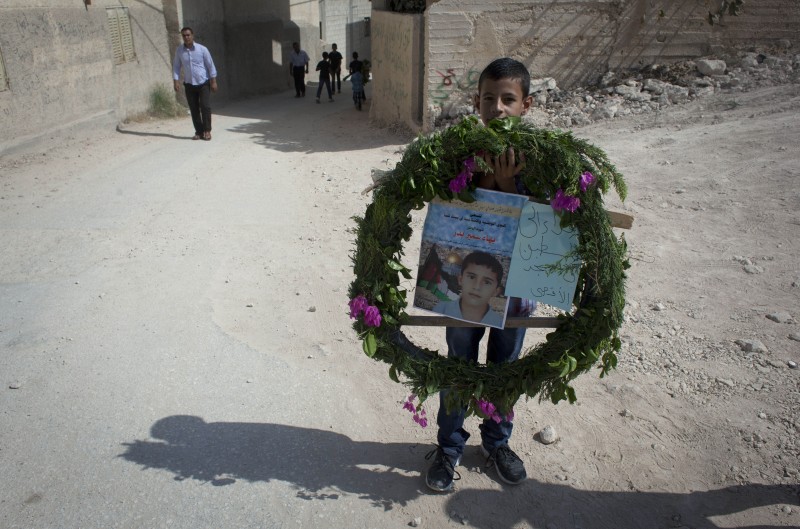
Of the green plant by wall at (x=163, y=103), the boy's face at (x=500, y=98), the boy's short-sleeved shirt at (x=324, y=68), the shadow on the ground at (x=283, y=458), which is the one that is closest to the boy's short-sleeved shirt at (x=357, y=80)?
the boy's short-sleeved shirt at (x=324, y=68)

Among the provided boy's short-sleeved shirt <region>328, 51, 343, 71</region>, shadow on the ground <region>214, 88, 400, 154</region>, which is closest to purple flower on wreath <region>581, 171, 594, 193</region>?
shadow on the ground <region>214, 88, 400, 154</region>

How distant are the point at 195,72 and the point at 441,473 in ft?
32.9

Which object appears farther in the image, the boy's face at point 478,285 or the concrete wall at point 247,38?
the concrete wall at point 247,38

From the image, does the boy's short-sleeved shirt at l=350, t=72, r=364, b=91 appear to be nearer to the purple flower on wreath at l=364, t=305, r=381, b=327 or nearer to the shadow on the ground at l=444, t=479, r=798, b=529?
the purple flower on wreath at l=364, t=305, r=381, b=327

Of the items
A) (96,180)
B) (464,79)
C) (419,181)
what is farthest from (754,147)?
(96,180)

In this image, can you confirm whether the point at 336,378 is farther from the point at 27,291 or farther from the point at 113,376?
the point at 27,291

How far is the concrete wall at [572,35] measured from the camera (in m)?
10.9

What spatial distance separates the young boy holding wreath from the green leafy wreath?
79 mm

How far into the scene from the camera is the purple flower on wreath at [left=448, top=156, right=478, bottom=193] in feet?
8.41

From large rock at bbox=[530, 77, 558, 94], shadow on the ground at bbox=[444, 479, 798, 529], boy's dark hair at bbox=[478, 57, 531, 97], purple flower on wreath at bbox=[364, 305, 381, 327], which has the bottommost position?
shadow on the ground at bbox=[444, 479, 798, 529]

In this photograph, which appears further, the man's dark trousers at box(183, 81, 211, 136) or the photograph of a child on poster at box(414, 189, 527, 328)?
the man's dark trousers at box(183, 81, 211, 136)

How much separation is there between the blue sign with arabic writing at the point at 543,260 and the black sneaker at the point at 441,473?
90 cm

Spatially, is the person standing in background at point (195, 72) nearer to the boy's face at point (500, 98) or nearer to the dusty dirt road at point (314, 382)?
the dusty dirt road at point (314, 382)

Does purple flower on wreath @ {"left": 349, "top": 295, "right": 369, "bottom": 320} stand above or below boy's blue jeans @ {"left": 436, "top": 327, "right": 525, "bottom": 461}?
above
